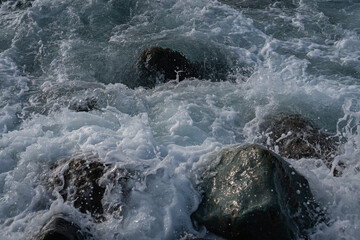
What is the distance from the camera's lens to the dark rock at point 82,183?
14.4ft

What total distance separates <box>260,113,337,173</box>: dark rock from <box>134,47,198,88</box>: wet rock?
6.79 ft

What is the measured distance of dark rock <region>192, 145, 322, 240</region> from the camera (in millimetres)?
3965

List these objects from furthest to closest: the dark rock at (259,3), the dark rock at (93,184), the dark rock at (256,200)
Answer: the dark rock at (259,3)
the dark rock at (93,184)
the dark rock at (256,200)

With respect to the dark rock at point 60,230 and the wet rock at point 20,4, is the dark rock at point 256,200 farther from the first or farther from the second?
the wet rock at point 20,4

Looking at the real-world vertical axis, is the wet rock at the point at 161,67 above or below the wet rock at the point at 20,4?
below

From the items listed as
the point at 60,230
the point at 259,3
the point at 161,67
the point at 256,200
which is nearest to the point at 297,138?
the point at 256,200

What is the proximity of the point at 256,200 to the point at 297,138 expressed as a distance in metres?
1.86

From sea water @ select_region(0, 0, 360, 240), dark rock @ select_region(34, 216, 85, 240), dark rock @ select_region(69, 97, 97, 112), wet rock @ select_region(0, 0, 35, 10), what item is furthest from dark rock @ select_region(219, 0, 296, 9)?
dark rock @ select_region(34, 216, 85, 240)

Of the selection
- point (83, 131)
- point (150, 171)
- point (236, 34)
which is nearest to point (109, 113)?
point (83, 131)

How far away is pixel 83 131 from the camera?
555 cm

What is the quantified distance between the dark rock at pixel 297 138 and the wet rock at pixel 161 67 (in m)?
2.07

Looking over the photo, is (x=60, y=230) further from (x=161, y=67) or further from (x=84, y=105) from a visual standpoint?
(x=161, y=67)

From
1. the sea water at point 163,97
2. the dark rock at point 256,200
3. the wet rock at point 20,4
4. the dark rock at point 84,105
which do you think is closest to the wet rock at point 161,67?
the sea water at point 163,97

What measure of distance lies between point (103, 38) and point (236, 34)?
299cm
